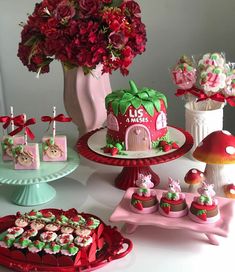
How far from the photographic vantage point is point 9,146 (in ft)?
4.01

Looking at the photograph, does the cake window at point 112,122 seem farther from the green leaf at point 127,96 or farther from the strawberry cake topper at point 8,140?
the strawberry cake topper at point 8,140

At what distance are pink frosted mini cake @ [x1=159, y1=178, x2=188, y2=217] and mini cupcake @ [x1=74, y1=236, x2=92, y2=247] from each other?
0.16 metres

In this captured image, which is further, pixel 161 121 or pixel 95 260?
pixel 161 121

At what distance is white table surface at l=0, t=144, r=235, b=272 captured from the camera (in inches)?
37.1

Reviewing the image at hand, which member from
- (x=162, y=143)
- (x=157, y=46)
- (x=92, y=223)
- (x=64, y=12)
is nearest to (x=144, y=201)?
(x=92, y=223)

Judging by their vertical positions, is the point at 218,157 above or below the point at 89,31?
below

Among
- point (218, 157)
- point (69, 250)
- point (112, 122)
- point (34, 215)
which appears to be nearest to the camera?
point (69, 250)

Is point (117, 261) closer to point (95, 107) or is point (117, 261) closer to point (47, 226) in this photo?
point (47, 226)

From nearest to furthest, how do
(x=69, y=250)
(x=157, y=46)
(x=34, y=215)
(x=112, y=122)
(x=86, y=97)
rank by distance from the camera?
(x=69, y=250)
(x=34, y=215)
(x=112, y=122)
(x=86, y=97)
(x=157, y=46)

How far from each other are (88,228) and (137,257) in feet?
0.35

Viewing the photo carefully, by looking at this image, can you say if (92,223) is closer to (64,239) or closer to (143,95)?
(64,239)

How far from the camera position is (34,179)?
1152 millimetres

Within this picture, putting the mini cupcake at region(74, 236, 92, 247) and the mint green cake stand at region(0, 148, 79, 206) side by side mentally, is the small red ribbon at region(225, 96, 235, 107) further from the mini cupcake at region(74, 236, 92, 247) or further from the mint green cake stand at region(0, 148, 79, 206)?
the mini cupcake at region(74, 236, 92, 247)

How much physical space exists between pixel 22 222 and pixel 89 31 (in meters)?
0.48
